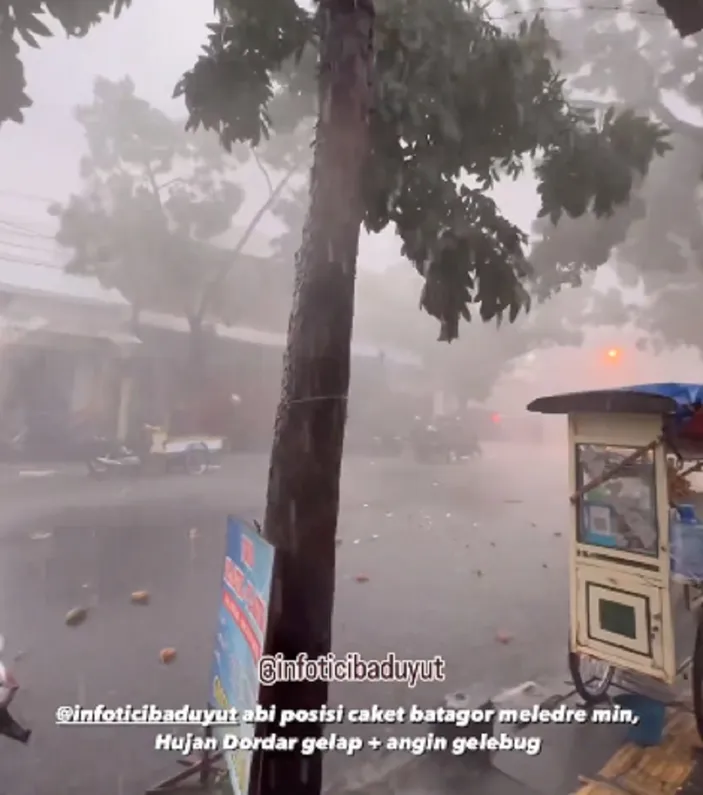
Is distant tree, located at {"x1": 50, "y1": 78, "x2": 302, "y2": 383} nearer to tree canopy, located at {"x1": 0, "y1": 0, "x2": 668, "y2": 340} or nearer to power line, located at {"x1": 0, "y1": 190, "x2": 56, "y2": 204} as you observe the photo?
power line, located at {"x1": 0, "y1": 190, "x2": 56, "y2": 204}

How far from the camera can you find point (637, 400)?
175cm

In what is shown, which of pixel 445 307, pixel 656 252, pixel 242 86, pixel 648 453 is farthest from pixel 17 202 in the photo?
pixel 656 252

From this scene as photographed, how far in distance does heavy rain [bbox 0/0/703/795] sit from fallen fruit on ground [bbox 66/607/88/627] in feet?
0.10

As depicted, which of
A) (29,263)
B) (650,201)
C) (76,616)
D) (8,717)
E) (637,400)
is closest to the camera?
(8,717)

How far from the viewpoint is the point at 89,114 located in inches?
95.8

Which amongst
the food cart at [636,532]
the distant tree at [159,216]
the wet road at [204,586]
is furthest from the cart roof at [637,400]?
the distant tree at [159,216]

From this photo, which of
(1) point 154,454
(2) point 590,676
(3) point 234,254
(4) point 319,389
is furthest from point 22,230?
(2) point 590,676

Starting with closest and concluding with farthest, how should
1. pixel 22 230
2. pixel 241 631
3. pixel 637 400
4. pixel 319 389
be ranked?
pixel 241 631 → pixel 319 389 → pixel 637 400 → pixel 22 230

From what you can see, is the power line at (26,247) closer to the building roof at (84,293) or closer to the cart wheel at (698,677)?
the building roof at (84,293)

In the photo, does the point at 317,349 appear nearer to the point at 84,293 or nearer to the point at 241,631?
the point at 241,631

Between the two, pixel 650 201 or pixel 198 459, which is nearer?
pixel 198 459

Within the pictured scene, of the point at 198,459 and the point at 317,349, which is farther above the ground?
the point at 317,349

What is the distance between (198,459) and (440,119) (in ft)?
5.34

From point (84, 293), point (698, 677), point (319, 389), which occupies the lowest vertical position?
point (698, 677)
